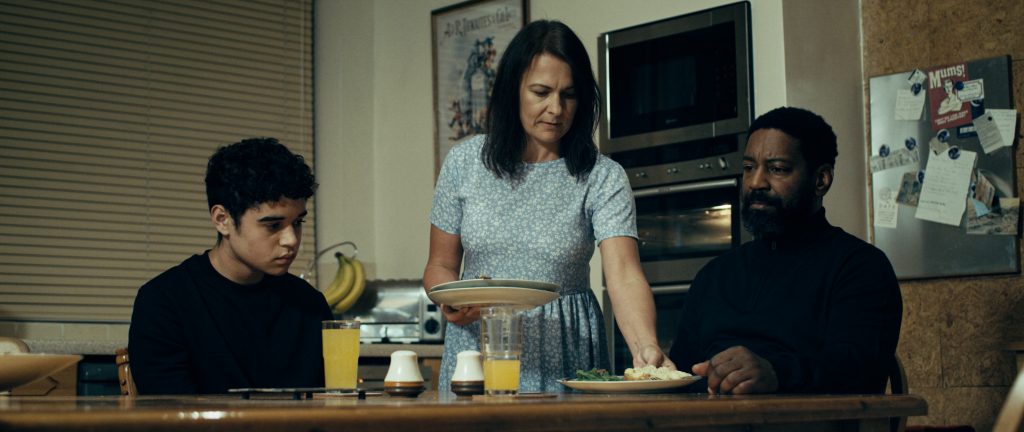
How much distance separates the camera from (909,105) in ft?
13.0

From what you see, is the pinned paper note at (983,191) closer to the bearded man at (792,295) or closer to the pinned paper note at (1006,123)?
the pinned paper note at (1006,123)

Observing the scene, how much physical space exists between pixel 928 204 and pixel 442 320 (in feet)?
5.86

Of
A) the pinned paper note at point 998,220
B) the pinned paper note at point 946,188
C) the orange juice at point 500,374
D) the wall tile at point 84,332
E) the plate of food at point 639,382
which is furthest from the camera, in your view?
the wall tile at point 84,332

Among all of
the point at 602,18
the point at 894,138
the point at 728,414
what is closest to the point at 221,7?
the point at 602,18

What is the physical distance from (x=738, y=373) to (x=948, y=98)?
2366 mm

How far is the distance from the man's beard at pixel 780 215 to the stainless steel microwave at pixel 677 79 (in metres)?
1.28

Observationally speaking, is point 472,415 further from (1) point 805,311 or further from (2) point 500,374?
(1) point 805,311

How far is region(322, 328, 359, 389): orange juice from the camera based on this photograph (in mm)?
2021

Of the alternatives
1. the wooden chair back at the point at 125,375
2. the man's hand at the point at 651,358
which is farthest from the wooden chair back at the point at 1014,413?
the wooden chair back at the point at 125,375

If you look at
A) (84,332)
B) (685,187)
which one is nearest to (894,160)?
(685,187)

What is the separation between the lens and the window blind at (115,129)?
4273 millimetres

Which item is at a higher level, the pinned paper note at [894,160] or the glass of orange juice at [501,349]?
the pinned paper note at [894,160]

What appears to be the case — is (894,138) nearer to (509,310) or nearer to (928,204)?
(928,204)

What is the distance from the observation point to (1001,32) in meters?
3.80
